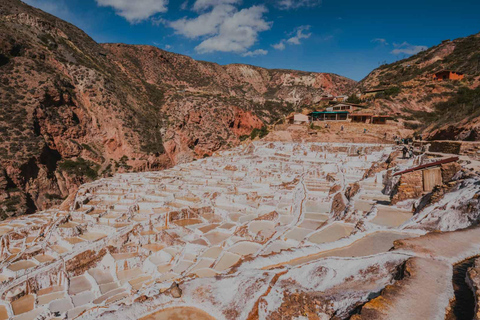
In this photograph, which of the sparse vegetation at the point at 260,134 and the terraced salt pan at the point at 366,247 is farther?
the sparse vegetation at the point at 260,134

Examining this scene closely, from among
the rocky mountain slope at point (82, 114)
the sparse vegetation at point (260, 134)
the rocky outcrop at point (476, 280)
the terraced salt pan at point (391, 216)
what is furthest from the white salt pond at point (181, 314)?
the sparse vegetation at point (260, 134)

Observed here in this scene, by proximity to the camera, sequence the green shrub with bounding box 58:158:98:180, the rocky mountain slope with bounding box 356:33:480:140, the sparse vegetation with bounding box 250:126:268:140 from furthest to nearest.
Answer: the sparse vegetation with bounding box 250:126:268:140 → the green shrub with bounding box 58:158:98:180 → the rocky mountain slope with bounding box 356:33:480:140

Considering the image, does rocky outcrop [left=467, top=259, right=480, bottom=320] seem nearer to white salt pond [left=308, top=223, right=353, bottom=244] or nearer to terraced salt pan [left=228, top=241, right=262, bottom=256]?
white salt pond [left=308, top=223, right=353, bottom=244]

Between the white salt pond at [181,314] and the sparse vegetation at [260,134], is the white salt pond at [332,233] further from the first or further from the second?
the sparse vegetation at [260,134]

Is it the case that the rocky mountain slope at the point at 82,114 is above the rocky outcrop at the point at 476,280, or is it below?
above

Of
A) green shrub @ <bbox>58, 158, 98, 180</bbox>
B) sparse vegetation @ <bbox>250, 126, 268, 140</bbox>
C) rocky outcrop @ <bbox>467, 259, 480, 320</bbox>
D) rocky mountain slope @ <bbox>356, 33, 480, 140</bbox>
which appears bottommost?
green shrub @ <bbox>58, 158, 98, 180</bbox>

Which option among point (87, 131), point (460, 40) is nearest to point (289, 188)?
point (87, 131)

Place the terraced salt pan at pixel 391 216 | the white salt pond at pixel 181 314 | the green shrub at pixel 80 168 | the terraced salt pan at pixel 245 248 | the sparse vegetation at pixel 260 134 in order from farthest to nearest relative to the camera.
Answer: the sparse vegetation at pixel 260 134, the green shrub at pixel 80 168, the terraced salt pan at pixel 245 248, the terraced salt pan at pixel 391 216, the white salt pond at pixel 181 314

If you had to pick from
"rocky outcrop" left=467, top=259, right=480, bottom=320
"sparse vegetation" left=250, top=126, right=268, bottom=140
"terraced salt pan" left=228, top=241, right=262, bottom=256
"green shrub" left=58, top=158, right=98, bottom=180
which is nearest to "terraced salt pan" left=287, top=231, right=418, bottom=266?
"rocky outcrop" left=467, top=259, right=480, bottom=320
